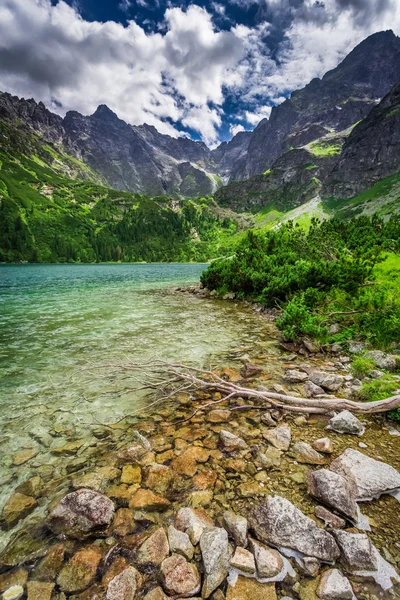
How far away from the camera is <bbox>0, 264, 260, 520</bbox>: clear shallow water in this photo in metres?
6.39

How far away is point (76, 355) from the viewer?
1162 centimetres

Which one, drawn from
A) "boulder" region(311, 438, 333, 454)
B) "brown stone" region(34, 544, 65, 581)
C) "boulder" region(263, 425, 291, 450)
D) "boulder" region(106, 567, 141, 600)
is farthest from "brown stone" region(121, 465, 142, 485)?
"boulder" region(311, 438, 333, 454)

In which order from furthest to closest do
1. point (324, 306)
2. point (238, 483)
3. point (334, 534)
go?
1. point (324, 306)
2. point (238, 483)
3. point (334, 534)

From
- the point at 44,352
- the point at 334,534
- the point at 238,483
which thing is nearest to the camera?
the point at 334,534

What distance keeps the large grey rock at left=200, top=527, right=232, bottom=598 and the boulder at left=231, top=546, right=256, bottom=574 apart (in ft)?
0.24

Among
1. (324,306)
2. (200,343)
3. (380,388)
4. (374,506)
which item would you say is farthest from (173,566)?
(324,306)

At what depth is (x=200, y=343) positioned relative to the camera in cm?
1320

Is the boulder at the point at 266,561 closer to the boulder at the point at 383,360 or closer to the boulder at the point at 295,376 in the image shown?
the boulder at the point at 295,376

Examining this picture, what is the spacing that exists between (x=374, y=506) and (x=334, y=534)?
887 mm

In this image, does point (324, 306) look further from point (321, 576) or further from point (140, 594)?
point (140, 594)

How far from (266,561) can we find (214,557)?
595 mm

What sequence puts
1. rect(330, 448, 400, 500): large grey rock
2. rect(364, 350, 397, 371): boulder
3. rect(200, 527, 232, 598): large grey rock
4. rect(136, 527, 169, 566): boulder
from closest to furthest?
rect(200, 527, 232, 598): large grey rock < rect(136, 527, 169, 566): boulder < rect(330, 448, 400, 500): large grey rock < rect(364, 350, 397, 371): boulder

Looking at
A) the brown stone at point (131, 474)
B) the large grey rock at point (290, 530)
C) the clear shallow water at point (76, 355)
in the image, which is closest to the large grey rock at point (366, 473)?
the large grey rock at point (290, 530)

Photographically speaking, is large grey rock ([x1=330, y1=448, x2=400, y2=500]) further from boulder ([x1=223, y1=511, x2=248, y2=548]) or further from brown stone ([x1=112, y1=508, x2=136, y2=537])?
brown stone ([x1=112, y1=508, x2=136, y2=537])
